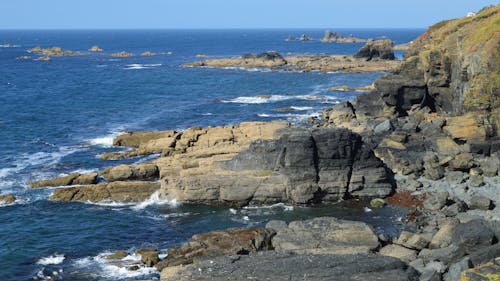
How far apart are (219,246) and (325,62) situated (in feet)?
445

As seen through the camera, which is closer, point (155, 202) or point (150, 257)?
point (150, 257)

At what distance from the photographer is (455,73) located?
6894 centimetres

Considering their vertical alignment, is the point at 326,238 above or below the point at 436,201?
above

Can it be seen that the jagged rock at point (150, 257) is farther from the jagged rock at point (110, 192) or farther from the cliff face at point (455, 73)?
the cliff face at point (455, 73)

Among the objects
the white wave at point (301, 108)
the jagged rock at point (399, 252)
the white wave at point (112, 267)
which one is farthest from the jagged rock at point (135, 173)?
the white wave at point (301, 108)

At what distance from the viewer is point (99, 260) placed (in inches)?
1564

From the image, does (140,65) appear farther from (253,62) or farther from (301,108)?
(301,108)

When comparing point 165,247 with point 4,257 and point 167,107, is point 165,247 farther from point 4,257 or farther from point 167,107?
point 167,107

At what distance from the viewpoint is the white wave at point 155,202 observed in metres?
51.2

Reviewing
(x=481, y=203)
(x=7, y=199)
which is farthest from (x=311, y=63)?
(x=481, y=203)

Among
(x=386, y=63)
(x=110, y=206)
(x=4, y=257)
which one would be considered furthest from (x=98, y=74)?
(x=4, y=257)

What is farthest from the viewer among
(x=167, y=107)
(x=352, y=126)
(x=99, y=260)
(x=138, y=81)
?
(x=138, y=81)

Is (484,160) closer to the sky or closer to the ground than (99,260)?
closer to the sky

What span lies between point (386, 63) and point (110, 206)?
122m
